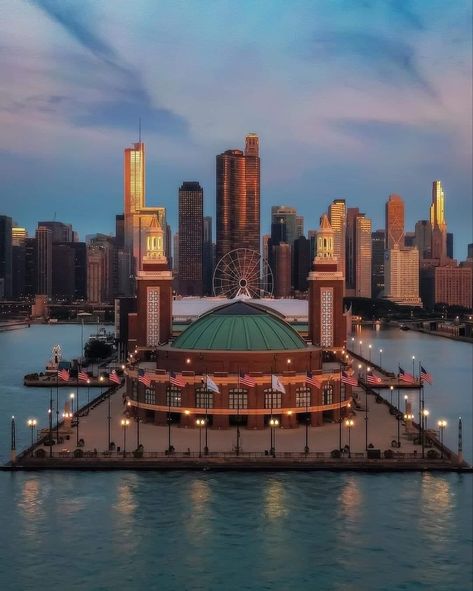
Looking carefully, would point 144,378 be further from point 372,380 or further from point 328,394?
point 372,380

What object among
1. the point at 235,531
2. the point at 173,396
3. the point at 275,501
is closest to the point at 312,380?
the point at 173,396

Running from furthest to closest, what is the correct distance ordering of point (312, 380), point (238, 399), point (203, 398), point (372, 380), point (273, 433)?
1. point (372, 380)
2. point (203, 398)
3. point (238, 399)
4. point (312, 380)
5. point (273, 433)

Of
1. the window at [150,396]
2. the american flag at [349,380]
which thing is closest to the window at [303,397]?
the american flag at [349,380]

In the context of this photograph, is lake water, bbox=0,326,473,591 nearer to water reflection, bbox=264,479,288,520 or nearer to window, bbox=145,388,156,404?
water reflection, bbox=264,479,288,520

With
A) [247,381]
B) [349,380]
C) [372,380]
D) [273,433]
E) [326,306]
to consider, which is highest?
[326,306]

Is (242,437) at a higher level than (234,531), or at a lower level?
higher

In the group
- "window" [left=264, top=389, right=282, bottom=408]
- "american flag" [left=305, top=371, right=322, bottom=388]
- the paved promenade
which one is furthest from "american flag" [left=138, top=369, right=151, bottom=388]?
"american flag" [left=305, top=371, right=322, bottom=388]

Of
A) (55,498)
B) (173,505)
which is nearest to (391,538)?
(173,505)
